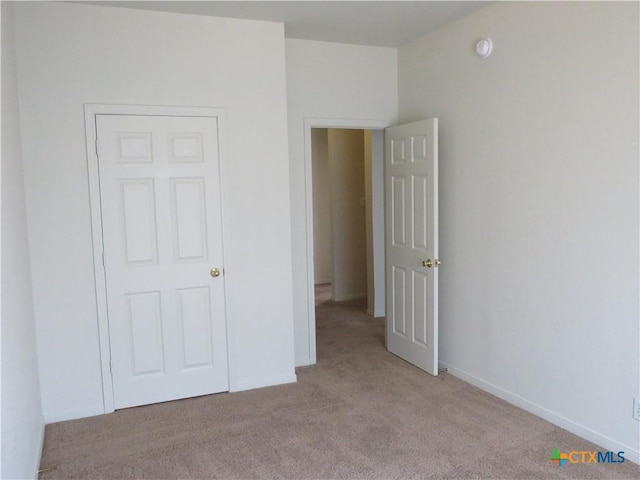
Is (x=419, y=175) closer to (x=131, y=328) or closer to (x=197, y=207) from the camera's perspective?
(x=197, y=207)

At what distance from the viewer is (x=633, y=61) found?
2.54 m

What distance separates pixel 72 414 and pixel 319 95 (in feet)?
9.46

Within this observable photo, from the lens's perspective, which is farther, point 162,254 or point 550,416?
point 162,254

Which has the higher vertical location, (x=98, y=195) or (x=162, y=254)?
(x=98, y=195)

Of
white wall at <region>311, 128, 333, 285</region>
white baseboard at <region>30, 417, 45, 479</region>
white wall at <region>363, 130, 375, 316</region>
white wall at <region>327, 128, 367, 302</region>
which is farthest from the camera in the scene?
white wall at <region>311, 128, 333, 285</region>

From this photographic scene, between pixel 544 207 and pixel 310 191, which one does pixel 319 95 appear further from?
pixel 544 207

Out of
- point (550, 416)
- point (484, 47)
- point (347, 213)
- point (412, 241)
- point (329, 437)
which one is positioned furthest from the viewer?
point (347, 213)

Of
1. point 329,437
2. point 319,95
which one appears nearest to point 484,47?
point 319,95

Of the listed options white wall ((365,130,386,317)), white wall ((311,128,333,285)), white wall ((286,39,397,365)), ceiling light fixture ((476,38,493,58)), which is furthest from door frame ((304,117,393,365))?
white wall ((311,128,333,285))

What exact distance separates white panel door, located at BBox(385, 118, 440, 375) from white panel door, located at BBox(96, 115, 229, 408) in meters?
1.46

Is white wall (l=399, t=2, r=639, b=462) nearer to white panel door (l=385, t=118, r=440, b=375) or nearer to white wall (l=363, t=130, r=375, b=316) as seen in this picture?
white panel door (l=385, t=118, r=440, b=375)

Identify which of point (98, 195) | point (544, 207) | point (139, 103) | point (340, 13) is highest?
point (340, 13)

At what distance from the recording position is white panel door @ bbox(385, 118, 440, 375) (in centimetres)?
380

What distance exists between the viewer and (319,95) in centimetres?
416
